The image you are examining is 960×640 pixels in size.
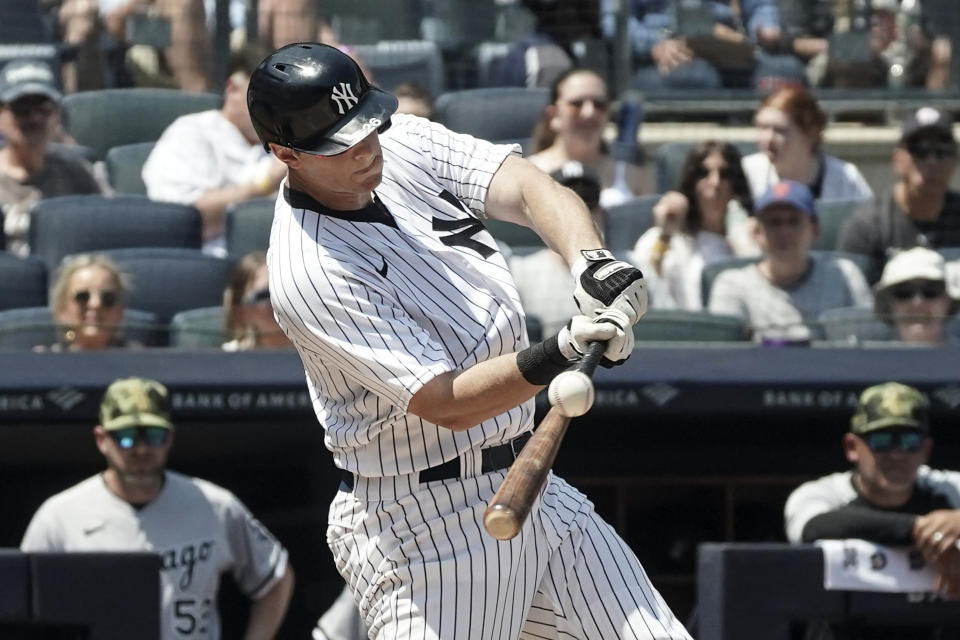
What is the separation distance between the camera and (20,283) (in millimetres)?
4855

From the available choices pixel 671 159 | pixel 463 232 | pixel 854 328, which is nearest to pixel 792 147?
pixel 671 159

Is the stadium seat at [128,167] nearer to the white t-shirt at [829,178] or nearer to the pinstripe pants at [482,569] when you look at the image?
the white t-shirt at [829,178]

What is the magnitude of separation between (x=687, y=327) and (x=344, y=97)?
7.52 feet

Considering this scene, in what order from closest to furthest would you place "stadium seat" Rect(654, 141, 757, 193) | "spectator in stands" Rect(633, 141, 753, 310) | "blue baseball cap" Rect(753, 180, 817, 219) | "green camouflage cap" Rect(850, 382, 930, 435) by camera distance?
"green camouflage cap" Rect(850, 382, 930, 435), "blue baseball cap" Rect(753, 180, 817, 219), "spectator in stands" Rect(633, 141, 753, 310), "stadium seat" Rect(654, 141, 757, 193)

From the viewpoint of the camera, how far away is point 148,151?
5742mm

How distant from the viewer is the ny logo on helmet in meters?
2.54

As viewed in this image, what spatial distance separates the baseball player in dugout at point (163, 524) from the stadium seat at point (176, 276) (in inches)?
25.4

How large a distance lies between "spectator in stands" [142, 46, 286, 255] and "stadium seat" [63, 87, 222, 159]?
0.77 feet

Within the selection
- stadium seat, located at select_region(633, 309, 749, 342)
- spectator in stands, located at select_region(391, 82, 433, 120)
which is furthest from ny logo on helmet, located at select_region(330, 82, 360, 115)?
spectator in stands, located at select_region(391, 82, 433, 120)

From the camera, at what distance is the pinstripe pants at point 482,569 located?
2.71 meters

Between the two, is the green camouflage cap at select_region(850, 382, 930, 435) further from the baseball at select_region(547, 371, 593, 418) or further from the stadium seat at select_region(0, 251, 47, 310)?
the stadium seat at select_region(0, 251, 47, 310)

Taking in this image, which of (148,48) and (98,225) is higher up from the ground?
(148,48)

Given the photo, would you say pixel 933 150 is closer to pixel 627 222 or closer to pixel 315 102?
pixel 627 222

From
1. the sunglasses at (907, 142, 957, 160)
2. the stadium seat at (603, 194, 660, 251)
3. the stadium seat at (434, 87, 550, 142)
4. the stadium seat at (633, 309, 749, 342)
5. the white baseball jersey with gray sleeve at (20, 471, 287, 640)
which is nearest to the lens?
the white baseball jersey with gray sleeve at (20, 471, 287, 640)
